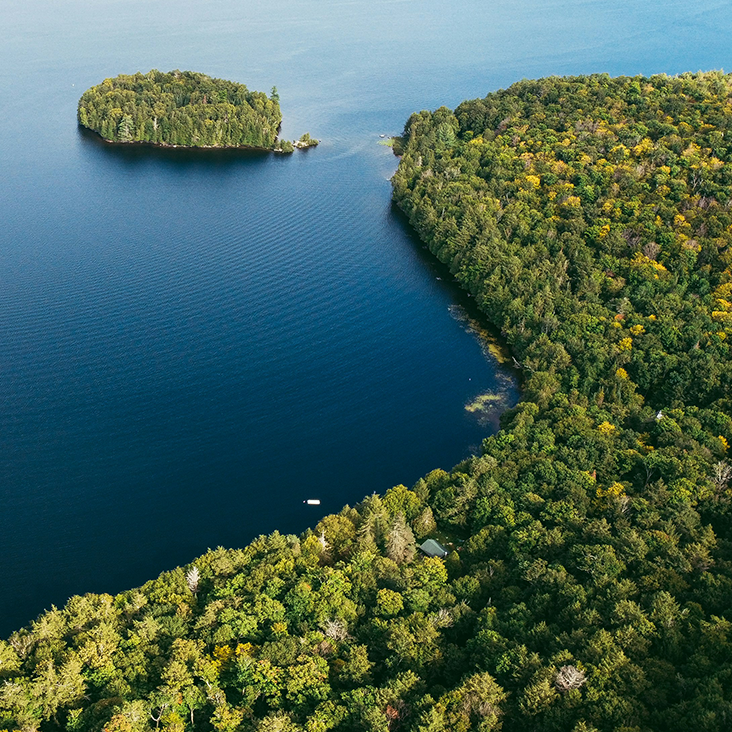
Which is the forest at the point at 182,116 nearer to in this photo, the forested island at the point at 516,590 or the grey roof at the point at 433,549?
the forested island at the point at 516,590

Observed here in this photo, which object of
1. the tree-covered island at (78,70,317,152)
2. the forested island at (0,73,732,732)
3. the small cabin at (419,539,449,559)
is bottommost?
the small cabin at (419,539,449,559)

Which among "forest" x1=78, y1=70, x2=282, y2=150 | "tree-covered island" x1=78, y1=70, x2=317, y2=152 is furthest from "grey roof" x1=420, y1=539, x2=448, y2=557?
"forest" x1=78, y1=70, x2=282, y2=150

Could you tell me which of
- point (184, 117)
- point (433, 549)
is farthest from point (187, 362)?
point (184, 117)

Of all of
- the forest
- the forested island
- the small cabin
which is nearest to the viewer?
the forested island

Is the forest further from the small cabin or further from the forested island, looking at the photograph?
the small cabin

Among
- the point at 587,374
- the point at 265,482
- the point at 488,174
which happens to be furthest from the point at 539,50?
the point at 265,482

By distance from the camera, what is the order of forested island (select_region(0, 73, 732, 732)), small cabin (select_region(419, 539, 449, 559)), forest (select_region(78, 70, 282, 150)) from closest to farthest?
forested island (select_region(0, 73, 732, 732)) → small cabin (select_region(419, 539, 449, 559)) → forest (select_region(78, 70, 282, 150))

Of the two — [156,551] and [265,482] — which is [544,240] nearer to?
[265,482]

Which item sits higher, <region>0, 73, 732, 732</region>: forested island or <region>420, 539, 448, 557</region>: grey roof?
<region>0, 73, 732, 732</region>: forested island
